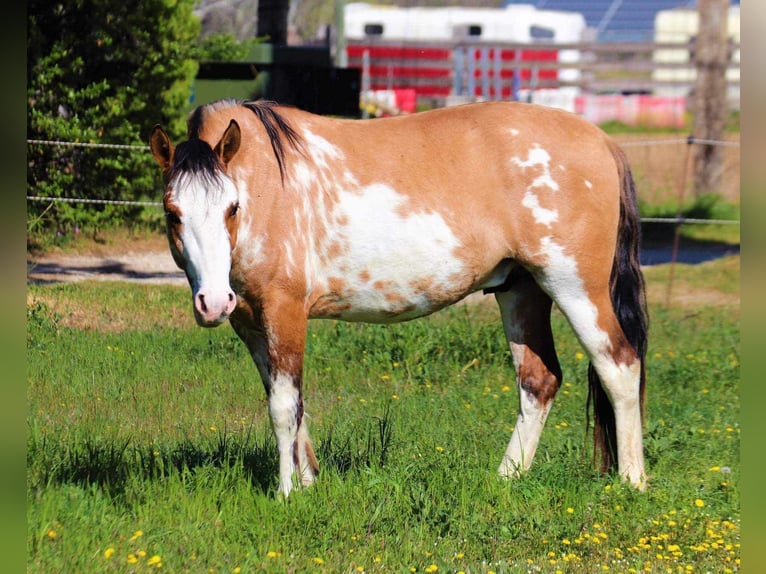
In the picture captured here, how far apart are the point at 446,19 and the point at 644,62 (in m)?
5.43

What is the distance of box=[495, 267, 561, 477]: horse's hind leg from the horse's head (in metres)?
1.86

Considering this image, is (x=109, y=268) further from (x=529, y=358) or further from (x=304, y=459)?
(x=529, y=358)

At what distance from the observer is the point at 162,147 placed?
4504mm

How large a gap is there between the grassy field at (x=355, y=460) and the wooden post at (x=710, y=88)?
819 centimetres

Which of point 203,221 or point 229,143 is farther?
point 229,143

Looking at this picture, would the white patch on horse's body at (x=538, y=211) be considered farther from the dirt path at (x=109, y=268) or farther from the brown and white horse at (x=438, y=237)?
the dirt path at (x=109, y=268)

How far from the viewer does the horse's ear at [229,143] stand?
4477mm

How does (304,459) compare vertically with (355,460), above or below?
above

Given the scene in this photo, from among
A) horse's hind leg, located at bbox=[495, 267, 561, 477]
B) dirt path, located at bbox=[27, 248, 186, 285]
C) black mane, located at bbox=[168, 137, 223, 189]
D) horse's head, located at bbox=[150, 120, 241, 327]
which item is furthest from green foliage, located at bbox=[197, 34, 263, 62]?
horse's head, located at bbox=[150, 120, 241, 327]

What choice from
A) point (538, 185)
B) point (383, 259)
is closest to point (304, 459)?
point (383, 259)

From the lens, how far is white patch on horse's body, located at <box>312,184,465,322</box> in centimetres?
495

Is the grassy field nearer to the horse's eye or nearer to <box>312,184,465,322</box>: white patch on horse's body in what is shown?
<box>312,184,465,322</box>: white patch on horse's body

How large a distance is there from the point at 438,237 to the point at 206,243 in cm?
136

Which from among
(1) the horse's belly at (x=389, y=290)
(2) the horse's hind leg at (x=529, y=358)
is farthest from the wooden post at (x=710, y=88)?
(1) the horse's belly at (x=389, y=290)
